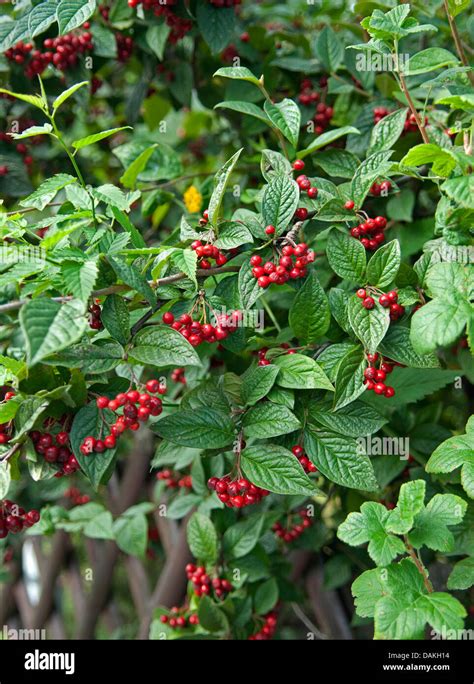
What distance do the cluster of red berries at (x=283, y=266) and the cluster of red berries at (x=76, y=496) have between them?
97 centimetres

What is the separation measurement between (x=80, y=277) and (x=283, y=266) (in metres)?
0.24

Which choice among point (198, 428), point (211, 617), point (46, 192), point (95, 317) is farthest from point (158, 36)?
point (211, 617)

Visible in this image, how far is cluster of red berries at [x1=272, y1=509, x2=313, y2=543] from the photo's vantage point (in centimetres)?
126

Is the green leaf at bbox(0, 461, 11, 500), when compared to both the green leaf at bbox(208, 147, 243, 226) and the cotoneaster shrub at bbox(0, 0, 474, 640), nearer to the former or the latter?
the cotoneaster shrub at bbox(0, 0, 474, 640)

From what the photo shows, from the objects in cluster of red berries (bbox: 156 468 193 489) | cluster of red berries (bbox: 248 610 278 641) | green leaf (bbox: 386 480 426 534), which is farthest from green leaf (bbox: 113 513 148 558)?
green leaf (bbox: 386 480 426 534)

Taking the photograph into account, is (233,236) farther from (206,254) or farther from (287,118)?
(287,118)

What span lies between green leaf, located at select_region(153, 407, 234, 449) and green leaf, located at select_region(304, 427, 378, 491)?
10 centimetres

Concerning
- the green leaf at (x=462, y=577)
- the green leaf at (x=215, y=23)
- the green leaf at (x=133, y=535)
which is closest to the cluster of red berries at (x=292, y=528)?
the green leaf at (x=133, y=535)

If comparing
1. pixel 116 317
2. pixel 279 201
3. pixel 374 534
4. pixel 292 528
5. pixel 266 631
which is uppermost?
pixel 279 201

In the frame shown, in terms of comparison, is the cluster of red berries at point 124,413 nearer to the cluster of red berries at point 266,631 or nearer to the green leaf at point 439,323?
the green leaf at point 439,323

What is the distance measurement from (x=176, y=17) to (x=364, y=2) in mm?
316

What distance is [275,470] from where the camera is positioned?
0.81 metres

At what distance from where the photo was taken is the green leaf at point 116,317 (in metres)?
0.79
